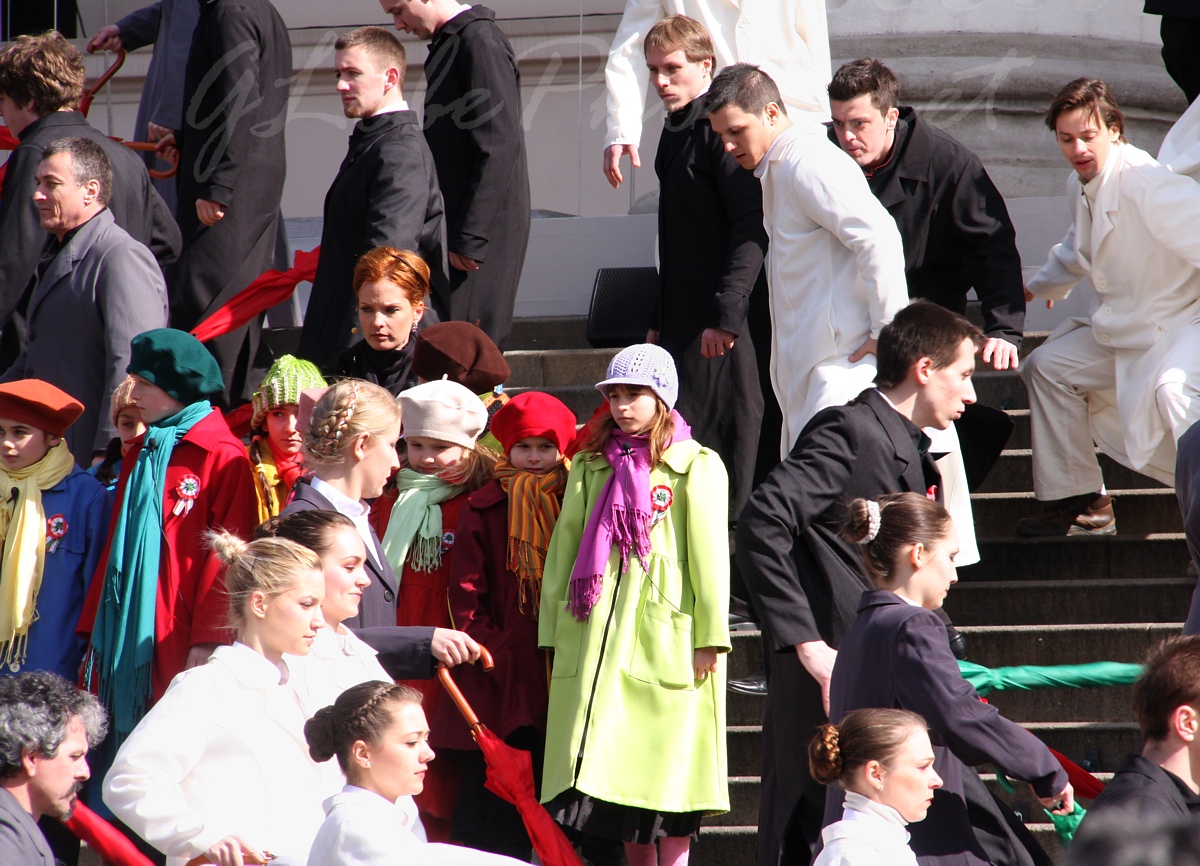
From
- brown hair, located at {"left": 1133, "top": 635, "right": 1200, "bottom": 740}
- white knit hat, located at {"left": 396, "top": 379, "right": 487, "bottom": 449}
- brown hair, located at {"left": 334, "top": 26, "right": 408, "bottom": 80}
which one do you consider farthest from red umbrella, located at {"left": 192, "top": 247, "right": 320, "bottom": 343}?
brown hair, located at {"left": 1133, "top": 635, "right": 1200, "bottom": 740}

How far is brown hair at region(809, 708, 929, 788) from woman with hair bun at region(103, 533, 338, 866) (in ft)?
3.64

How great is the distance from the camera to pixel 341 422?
4.59m

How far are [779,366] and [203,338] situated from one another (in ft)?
7.94

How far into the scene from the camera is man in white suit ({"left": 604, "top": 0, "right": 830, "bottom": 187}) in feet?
25.5

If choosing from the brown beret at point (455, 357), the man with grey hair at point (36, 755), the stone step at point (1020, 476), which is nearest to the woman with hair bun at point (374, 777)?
the man with grey hair at point (36, 755)

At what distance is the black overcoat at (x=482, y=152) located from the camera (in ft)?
23.3

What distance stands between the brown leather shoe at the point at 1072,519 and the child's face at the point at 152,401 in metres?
3.25

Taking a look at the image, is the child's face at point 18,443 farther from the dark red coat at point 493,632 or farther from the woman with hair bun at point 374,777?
the woman with hair bun at point 374,777

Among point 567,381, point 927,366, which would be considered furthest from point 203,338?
point 927,366

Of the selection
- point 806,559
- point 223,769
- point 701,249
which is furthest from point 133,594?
point 701,249

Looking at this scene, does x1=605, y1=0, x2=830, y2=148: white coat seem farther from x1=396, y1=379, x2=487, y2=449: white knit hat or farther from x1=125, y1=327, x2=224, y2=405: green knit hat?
x1=125, y1=327, x2=224, y2=405: green knit hat

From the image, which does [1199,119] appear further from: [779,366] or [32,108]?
[32,108]

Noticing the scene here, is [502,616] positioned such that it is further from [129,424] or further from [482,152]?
[482,152]

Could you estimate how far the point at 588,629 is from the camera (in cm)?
502
